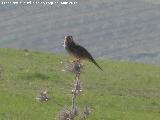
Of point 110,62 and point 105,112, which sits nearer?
point 105,112

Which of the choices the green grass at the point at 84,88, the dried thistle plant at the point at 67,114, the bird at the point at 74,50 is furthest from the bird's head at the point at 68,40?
the green grass at the point at 84,88

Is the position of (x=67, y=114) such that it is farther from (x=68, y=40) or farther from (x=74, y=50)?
(x=68, y=40)

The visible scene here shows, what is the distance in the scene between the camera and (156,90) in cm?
3900

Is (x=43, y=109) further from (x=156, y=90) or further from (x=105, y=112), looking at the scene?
(x=156, y=90)

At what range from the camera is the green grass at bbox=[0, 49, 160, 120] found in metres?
28.4

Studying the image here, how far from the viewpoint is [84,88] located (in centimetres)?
3672

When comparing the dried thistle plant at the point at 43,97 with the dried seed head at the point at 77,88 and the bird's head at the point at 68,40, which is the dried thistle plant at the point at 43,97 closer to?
the dried seed head at the point at 77,88

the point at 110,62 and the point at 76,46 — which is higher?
the point at 76,46

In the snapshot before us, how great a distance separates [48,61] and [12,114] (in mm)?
22670

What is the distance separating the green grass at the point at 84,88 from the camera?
1117 inches

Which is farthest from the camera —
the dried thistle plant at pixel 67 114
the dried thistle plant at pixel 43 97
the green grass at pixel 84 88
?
the green grass at pixel 84 88

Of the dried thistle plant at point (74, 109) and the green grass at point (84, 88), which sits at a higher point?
the dried thistle plant at point (74, 109)

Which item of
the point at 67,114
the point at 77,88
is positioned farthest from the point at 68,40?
the point at 67,114

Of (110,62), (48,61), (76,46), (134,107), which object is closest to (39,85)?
(134,107)
